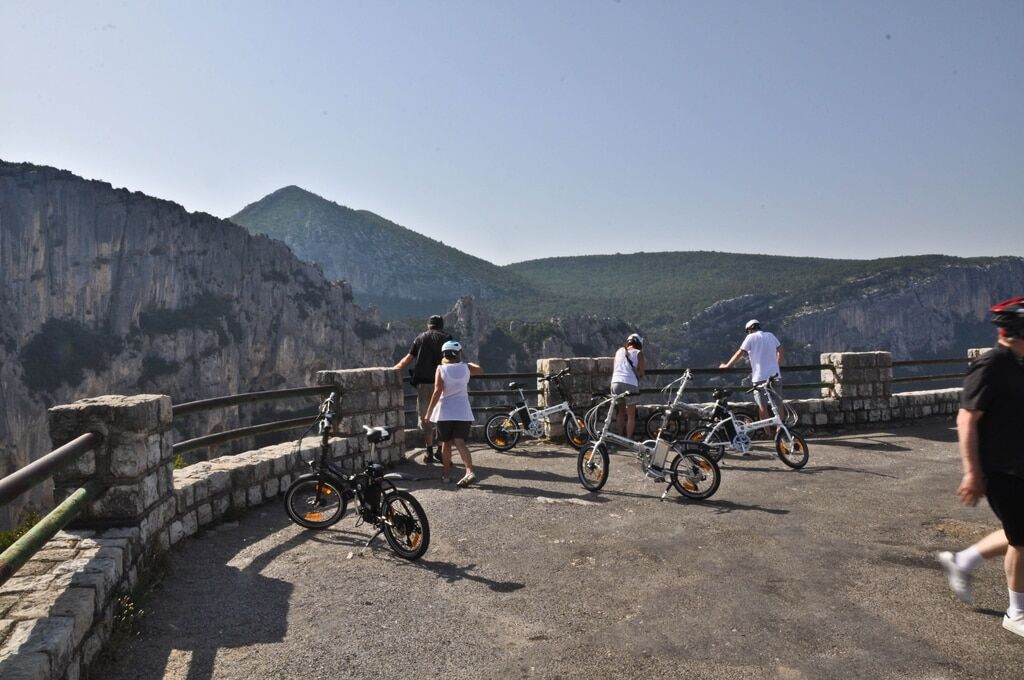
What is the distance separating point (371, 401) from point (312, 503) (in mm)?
2711

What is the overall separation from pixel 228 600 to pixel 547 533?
113 inches

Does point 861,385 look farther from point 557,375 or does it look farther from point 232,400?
point 232,400

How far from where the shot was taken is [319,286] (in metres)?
105

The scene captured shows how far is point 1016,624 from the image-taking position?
4094 millimetres

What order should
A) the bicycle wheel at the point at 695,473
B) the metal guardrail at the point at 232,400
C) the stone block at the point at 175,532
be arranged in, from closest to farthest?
the stone block at the point at 175,532 → the metal guardrail at the point at 232,400 → the bicycle wheel at the point at 695,473

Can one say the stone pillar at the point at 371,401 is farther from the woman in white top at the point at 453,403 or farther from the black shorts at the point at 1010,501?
the black shorts at the point at 1010,501

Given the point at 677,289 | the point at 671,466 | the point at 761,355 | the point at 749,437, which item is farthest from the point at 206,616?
the point at 677,289

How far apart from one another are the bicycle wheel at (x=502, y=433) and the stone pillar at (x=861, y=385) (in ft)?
21.5

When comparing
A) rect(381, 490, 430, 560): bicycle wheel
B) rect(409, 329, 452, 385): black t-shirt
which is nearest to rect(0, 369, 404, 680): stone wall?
rect(381, 490, 430, 560): bicycle wheel

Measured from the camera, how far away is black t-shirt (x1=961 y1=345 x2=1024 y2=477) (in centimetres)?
394

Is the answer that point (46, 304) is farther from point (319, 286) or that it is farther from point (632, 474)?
point (632, 474)

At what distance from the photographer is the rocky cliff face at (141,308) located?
8100 centimetres

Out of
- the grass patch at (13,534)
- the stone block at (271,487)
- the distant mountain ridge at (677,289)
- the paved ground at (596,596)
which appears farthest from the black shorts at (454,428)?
the distant mountain ridge at (677,289)

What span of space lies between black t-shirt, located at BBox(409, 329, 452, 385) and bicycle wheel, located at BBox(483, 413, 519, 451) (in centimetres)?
189
